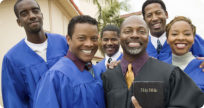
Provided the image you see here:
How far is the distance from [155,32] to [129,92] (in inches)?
66.6

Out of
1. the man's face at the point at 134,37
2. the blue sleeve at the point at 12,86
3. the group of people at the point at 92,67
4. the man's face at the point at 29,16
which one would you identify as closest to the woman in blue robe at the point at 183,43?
the group of people at the point at 92,67

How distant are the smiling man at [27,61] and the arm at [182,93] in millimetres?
1811

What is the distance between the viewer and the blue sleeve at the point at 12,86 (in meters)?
2.57

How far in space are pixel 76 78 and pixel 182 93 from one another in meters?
1.20

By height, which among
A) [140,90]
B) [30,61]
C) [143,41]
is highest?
[143,41]

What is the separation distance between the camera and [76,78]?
1993 mm

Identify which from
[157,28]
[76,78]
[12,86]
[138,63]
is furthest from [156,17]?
A: [12,86]

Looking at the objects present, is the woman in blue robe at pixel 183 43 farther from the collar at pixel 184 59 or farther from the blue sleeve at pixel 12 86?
the blue sleeve at pixel 12 86

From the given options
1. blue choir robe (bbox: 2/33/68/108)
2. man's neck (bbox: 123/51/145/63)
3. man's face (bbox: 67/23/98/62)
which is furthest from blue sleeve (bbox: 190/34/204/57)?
blue choir robe (bbox: 2/33/68/108)

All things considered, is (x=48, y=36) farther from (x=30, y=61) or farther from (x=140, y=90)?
(x=140, y=90)

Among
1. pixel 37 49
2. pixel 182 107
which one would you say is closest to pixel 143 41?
pixel 182 107

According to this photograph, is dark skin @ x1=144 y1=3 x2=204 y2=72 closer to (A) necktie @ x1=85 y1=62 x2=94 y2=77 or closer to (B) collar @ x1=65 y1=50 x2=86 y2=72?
(A) necktie @ x1=85 y1=62 x2=94 y2=77

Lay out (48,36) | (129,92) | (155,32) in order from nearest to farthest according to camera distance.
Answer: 1. (129,92)
2. (48,36)
3. (155,32)

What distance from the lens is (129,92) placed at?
198 centimetres
